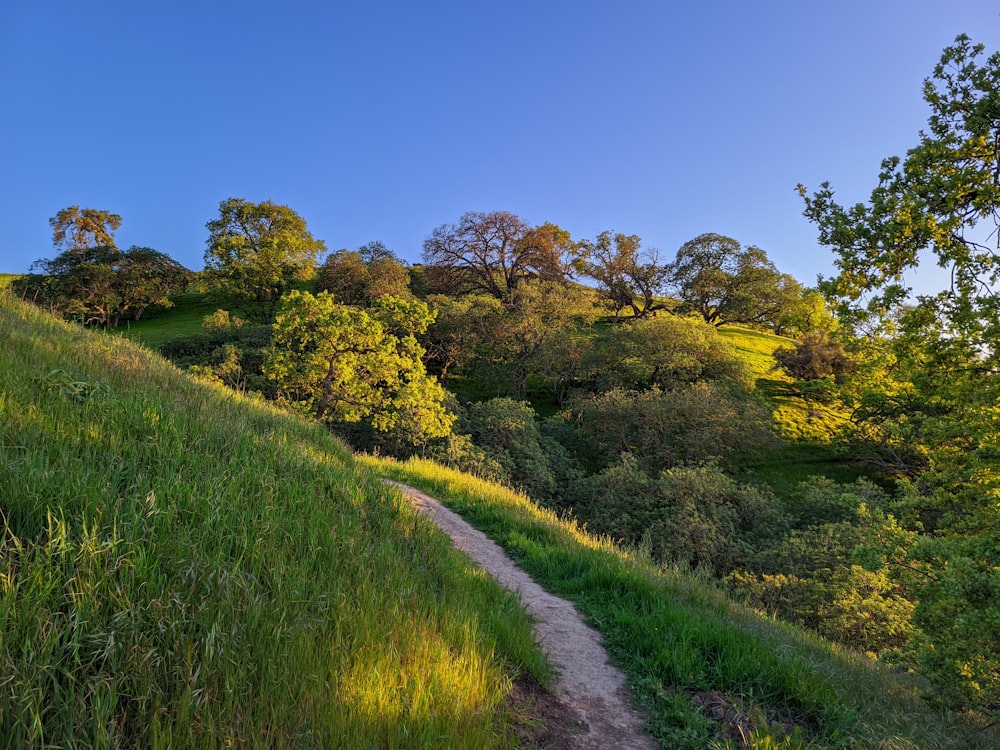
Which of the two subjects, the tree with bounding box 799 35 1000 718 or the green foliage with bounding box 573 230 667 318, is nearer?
the tree with bounding box 799 35 1000 718

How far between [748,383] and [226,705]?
40585 mm

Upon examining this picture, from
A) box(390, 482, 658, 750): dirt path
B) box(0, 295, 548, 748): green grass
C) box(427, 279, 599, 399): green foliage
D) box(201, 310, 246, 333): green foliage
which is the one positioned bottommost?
box(390, 482, 658, 750): dirt path

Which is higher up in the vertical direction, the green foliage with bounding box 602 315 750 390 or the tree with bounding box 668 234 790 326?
the tree with bounding box 668 234 790 326

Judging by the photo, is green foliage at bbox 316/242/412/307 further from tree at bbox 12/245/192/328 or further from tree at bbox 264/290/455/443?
tree at bbox 264/290/455/443

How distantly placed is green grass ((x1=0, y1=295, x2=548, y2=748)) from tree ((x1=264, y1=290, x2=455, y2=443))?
15.5 metres

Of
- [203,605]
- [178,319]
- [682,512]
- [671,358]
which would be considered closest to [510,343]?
[671,358]

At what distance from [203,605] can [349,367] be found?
61.1ft

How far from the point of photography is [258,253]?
2071 inches

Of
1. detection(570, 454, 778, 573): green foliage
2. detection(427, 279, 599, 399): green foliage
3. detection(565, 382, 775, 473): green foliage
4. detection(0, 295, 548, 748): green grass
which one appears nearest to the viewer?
detection(0, 295, 548, 748): green grass

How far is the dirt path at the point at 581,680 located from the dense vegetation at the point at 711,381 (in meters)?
0.72

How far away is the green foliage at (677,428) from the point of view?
27875mm

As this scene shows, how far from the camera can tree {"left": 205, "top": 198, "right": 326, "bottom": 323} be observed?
51.3m

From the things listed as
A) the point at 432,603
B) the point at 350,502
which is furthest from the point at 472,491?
the point at 432,603

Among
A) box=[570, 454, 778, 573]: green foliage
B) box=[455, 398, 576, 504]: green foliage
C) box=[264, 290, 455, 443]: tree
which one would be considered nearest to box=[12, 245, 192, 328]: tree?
box=[264, 290, 455, 443]: tree
